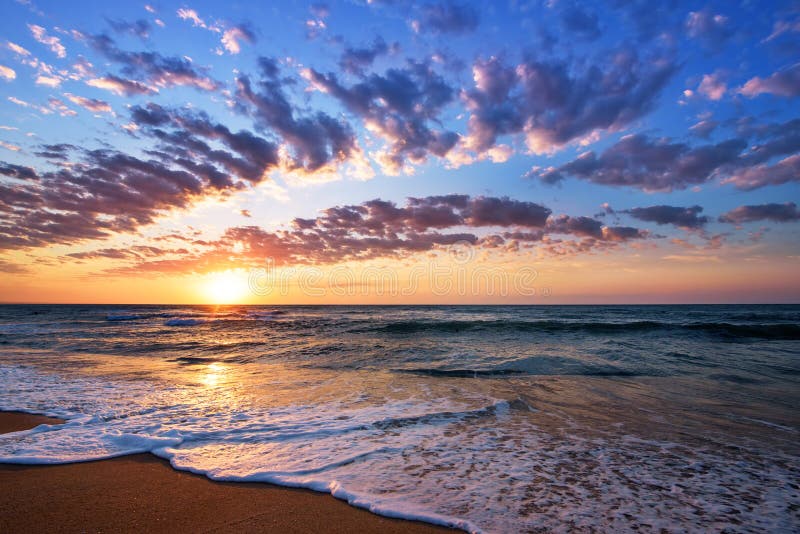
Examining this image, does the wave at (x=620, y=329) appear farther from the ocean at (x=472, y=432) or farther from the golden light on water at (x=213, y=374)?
the golden light on water at (x=213, y=374)

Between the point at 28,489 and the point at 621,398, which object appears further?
the point at 621,398

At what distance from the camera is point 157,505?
3.73 meters

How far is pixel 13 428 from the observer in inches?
242

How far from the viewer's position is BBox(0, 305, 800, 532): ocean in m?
3.81

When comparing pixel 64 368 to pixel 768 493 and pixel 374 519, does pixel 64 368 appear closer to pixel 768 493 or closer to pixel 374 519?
pixel 374 519

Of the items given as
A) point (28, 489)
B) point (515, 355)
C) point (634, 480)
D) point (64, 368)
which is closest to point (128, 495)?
point (28, 489)

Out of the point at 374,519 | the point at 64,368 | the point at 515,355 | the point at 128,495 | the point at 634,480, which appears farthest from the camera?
the point at 515,355

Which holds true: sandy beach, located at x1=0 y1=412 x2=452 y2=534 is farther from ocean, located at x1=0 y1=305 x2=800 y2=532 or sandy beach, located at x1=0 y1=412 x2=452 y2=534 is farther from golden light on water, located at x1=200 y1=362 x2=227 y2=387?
golden light on water, located at x1=200 y1=362 x2=227 y2=387

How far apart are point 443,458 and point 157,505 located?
3220 mm

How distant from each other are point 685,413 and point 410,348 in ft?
36.6

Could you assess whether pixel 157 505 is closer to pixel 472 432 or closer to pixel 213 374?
pixel 472 432

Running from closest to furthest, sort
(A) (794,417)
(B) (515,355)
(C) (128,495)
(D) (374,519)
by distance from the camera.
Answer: (D) (374,519) < (C) (128,495) < (A) (794,417) < (B) (515,355)

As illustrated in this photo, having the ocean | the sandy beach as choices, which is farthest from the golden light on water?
the sandy beach

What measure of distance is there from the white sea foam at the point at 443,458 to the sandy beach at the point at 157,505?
22 centimetres
